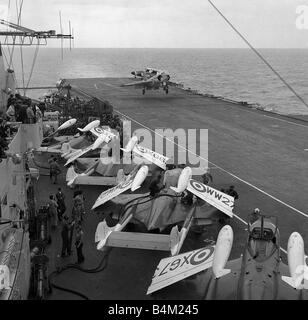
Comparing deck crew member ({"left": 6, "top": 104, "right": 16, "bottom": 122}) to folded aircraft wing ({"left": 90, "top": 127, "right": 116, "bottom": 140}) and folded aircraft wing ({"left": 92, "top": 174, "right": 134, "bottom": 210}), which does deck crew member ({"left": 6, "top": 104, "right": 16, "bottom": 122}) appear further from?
folded aircraft wing ({"left": 90, "top": 127, "right": 116, "bottom": 140})

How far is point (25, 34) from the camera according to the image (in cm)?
2148

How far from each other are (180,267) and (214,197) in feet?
16.9

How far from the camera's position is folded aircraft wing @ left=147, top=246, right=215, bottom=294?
994 centimetres

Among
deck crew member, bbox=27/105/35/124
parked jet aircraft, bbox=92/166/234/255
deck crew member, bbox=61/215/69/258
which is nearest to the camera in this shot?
parked jet aircraft, bbox=92/166/234/255

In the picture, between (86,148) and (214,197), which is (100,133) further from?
(214,197)

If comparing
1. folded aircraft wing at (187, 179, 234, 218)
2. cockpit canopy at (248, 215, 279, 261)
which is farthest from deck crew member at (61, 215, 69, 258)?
cockpit canopy at (248, 215, 279, 261)

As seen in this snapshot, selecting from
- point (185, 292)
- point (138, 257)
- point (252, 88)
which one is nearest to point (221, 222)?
point (138, 257)

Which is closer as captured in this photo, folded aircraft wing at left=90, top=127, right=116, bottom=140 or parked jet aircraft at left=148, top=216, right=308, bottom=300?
parked jet aircraft at left=148, top=216, right=308, bottom=300

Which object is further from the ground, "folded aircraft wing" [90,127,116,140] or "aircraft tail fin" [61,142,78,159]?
"folded aircraft wing" [90,127,116,140]

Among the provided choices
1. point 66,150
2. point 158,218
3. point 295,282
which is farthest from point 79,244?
point 66,150

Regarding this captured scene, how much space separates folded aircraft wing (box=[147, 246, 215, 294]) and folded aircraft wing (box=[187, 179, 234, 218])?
3416 millimetres

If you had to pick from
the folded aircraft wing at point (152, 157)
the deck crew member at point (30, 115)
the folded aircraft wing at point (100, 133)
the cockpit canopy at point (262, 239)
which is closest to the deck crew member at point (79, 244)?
the cockpit canopy at point (262, 239)

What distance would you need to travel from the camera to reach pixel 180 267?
10.5 meters
